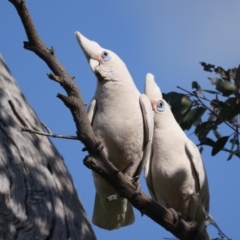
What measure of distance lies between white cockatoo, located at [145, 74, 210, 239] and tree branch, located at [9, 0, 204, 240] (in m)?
0.60

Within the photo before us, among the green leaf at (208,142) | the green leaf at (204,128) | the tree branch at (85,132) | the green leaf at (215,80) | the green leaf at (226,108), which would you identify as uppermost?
the green leaf at (215,80)

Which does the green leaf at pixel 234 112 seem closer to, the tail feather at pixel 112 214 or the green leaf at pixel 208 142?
the green leaf at pixel 208 142

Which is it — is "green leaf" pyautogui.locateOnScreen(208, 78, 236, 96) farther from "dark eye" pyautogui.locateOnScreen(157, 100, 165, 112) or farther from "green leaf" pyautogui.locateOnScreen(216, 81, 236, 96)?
"dark eye" pyautogui.locateOnScreen(157, 100, 165, 112)

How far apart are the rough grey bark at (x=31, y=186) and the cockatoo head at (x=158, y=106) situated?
82 cm

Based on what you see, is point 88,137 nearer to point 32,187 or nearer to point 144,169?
point 32,187

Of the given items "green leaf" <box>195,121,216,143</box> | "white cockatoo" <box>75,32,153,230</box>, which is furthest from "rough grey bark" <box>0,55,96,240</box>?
"green leaf" <box>195,121,216,143</box>

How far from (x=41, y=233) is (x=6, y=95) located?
0.82 metres

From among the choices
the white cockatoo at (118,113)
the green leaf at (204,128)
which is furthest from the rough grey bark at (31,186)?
the green leaf at (204,128)

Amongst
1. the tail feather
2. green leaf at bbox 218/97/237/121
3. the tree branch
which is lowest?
the tail feather

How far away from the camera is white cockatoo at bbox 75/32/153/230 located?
10.3ft

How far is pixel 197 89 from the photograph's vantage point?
3414 millimetres

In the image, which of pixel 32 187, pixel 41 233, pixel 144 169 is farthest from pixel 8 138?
pixel 144 169

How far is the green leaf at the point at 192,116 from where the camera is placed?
3406mm

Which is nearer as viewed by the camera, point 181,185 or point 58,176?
point 58,176
